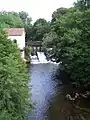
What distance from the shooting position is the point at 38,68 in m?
50.6

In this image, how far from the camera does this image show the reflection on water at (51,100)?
26.7 meters

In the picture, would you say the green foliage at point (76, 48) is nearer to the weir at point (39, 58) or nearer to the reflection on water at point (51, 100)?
the reflection on water at point (51, 100)

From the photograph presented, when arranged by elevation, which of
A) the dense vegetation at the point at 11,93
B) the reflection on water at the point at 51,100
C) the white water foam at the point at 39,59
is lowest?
the reflection on water at the point at 51,100

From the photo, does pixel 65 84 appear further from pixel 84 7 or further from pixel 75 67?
pixel 84 7

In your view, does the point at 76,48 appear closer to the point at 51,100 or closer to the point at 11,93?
the point at 51,100

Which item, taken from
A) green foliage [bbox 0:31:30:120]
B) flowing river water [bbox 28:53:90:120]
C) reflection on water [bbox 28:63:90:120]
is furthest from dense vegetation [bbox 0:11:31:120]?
reflection on water [bbox 28:63:90:120]

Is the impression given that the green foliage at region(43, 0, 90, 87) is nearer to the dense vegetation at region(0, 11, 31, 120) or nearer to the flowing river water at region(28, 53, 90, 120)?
the flowing river water at region(28, 53, 90, 120)

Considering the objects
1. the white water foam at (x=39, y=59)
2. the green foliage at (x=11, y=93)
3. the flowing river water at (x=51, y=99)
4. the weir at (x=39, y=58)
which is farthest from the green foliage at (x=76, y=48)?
the weir at (x=39, y=58)

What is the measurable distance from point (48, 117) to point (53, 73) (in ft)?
64.8

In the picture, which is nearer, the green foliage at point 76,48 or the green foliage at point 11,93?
the green foliage at point 11,93

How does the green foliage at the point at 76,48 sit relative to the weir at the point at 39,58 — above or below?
above

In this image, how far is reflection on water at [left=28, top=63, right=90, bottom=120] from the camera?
87.6ft

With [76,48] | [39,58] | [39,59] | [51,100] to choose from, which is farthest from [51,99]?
[39,58]

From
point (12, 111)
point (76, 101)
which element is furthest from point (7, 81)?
point (76, 101)
